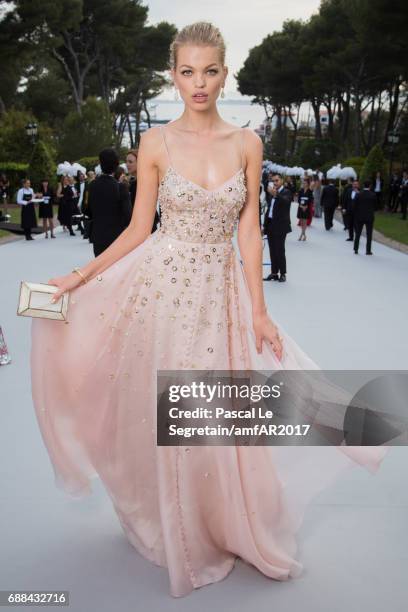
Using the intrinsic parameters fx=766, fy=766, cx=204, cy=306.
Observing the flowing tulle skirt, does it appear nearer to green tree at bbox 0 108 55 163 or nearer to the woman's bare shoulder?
the woman's bare shoulder

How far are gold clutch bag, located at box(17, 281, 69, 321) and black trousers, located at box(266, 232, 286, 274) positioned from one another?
30.1ft

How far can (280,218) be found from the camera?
12227 mm

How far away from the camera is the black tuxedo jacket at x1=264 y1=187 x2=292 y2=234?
12.1 meters

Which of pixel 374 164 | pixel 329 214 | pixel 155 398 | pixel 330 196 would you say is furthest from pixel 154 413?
pixel 374 164

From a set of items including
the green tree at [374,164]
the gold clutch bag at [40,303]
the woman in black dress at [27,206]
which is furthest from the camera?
the green tree at [374,164]

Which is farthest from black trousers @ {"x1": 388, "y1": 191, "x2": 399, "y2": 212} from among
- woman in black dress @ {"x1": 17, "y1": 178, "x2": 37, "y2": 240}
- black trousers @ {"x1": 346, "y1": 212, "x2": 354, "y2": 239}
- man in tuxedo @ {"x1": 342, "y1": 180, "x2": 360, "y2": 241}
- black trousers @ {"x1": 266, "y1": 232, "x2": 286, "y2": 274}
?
black trousers @ {"x1": 266, "y1": 232, "x2": 286, "y2": 274}

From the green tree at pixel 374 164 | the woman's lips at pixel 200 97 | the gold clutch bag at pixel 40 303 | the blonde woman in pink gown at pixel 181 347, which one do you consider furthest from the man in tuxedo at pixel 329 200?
the gold clutch bag at pixel 40 303

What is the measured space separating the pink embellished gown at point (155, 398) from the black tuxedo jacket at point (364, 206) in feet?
44.5

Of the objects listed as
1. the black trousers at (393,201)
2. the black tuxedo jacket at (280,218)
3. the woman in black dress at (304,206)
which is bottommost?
the black trousers at (393,201)

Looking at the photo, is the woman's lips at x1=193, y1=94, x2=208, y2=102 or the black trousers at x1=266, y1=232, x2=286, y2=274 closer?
the woman's lips at x1=193, y1=94, x2=208, y2=102

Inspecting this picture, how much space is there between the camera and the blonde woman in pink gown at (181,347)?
3000mm

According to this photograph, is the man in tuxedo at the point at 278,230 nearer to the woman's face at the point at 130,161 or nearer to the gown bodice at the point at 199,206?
the woman's face at the point at 130,161

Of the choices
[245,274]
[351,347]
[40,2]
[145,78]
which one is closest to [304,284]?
[351,347]

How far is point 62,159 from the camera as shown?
41.0 meters
